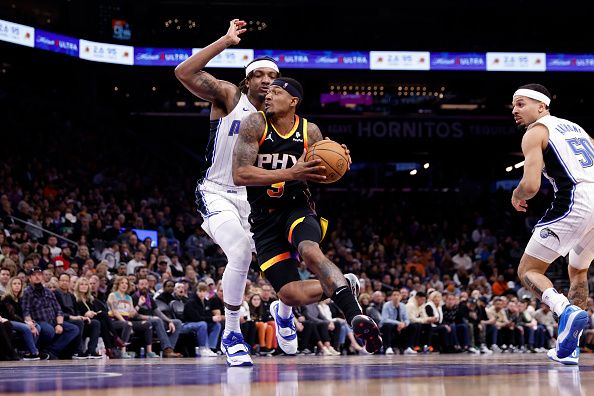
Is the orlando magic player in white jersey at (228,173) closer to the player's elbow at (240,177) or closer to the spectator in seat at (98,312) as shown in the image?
the player's elbow at (240,177)

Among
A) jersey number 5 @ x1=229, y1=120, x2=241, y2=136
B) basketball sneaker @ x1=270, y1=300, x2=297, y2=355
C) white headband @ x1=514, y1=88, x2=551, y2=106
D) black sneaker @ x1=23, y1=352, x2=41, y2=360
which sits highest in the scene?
white headband @ x1=514, y1=88, x2=551, y2=106

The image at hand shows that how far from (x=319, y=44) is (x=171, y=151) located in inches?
280

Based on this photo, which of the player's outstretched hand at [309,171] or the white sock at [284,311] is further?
the white sock at [284,311]

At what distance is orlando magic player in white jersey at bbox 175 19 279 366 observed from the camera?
7.32m

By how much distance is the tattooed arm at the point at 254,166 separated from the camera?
6.34 meters

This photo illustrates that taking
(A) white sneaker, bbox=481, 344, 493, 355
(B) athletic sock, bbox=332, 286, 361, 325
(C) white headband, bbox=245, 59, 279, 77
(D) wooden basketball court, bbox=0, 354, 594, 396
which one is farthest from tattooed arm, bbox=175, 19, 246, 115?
(A) white sneaker, bbox=481, 344, 493, 355

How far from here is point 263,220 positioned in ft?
22.9

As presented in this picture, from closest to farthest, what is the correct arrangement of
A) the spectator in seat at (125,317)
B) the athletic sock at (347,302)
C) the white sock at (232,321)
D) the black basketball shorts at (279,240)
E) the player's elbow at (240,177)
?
the athletic sock at (347,302) → the player's elbow at (240,177) → the black basketball shorts at (279,240) → the white sock at (232,321) → the spectator in seat at (125,317)

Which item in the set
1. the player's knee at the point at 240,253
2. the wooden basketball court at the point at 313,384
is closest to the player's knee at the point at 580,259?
the wooden basketball court at the point at 313,384

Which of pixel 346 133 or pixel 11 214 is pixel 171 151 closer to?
pixel 346 133

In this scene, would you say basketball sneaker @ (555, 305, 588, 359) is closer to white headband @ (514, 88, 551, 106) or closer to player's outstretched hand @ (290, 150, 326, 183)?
white headband @ (514, 88, 551, 106)

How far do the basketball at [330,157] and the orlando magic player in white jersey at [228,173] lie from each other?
1241 millimetres

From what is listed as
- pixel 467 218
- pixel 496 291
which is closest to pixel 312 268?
pixel 496 291

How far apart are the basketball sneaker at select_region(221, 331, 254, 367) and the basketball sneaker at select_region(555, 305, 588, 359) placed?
255 cm
